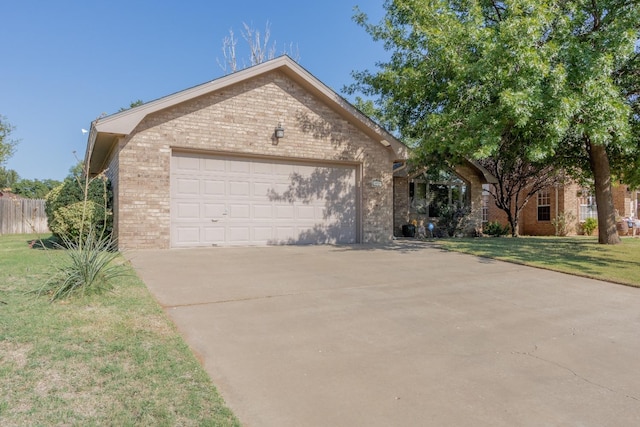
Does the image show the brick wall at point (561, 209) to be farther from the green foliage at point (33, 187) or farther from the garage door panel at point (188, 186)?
the green foliage at point (33, 187)

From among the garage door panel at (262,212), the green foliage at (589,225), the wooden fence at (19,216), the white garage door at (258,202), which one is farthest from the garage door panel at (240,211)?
the green foliage at (589,225)

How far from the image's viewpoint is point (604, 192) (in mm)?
13367

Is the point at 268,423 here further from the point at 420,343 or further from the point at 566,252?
the point at 566,252

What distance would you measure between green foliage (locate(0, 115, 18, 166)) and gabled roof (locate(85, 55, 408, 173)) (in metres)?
14.6

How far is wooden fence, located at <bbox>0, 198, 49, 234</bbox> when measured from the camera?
64.7 feet

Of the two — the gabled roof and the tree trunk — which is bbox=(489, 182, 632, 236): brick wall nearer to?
the tree trunk

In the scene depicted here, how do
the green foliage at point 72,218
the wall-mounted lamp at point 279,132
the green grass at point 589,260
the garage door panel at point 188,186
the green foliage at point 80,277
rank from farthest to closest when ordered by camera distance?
the wall-mounted lamp at point 279,132 → the garage door panel at point 188,186 → the green foliage at point 72,218 → the green grass at point 589,260 → the green foliage at point 80,277

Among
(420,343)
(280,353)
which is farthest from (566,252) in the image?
(280,353)

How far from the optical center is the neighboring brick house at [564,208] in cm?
2219

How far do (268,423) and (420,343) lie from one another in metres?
1.95

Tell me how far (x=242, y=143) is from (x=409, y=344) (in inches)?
333

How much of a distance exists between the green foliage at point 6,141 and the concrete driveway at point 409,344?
23622 mm

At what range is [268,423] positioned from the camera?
2496mm

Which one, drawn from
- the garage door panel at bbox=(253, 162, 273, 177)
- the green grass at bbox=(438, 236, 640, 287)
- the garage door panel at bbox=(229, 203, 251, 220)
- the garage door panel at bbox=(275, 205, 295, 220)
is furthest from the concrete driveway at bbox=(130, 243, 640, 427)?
the garage door panel at bbox=(253, 162, 273, 177)
